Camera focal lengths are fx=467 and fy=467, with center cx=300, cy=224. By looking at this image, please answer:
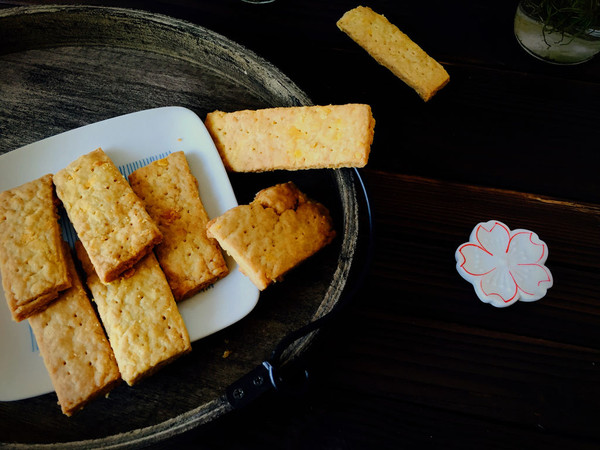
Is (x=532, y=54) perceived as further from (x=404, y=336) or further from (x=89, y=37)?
(x=89, y=37)

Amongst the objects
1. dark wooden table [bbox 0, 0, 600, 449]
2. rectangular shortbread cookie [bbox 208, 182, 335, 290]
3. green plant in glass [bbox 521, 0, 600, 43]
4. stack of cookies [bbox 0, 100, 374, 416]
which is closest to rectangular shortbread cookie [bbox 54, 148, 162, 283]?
stack of cookies [bbox 0, 100, 374, 416]

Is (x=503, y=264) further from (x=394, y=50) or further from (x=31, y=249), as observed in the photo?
(x=31, y=249)

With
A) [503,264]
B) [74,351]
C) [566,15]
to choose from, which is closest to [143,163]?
[74,351]

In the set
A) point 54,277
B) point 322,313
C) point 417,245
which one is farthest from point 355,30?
point 54,277

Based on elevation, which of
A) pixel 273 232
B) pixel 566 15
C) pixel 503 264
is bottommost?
pixel 503 264

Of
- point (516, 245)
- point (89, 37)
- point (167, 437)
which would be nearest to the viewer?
point (167, 437)

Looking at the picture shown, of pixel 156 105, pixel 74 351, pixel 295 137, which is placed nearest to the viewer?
pixel 74 351

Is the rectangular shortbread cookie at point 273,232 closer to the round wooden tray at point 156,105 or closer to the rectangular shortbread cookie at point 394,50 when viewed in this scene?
the round wooden tray at point 156,105
